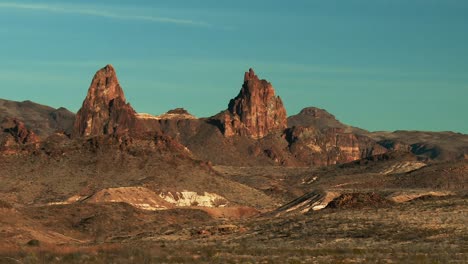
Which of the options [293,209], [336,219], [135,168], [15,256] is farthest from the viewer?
[135,168]

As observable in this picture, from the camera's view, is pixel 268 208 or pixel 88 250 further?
pixel 268 208

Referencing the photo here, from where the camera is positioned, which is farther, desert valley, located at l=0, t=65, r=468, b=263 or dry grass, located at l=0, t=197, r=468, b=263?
desert valley, located at l=0, t=65, r=468, b=263

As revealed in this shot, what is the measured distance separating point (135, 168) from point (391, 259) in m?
140

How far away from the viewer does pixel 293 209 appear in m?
133

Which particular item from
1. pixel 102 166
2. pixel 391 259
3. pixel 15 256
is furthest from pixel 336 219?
pixel 102 166

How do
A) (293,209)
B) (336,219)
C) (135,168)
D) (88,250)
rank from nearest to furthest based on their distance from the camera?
(88,250) < (336,219) < (293,209) < (135,168)

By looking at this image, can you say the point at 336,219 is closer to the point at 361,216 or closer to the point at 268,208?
the point at 361,216

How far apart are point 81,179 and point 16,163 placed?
17954mm

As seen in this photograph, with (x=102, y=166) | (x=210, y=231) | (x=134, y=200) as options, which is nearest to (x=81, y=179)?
(x=102, y=166)

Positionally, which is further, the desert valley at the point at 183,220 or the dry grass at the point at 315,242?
the desert valley at the point at 183,220

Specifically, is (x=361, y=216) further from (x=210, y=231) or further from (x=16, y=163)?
(x=16, y=163)

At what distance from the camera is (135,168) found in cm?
19625

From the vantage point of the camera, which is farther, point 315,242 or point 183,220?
point 183,220

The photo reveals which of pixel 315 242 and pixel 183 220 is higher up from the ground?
pixel 183 220
